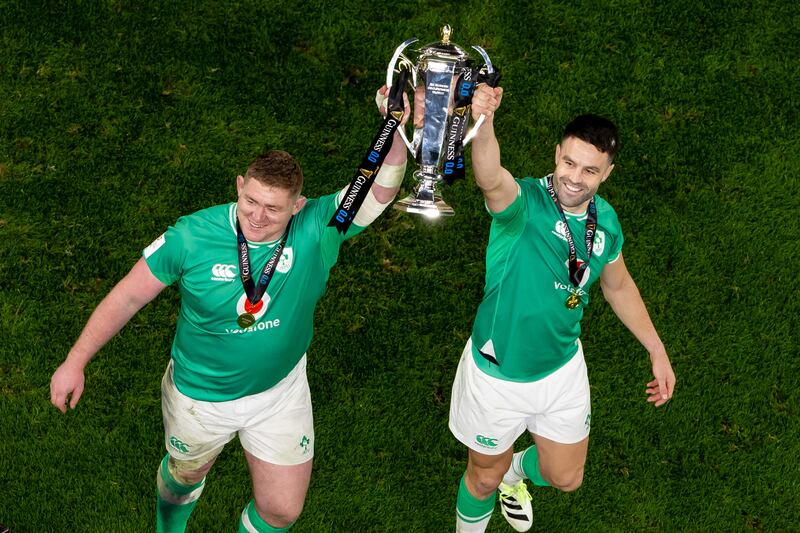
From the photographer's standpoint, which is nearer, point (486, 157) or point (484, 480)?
point (486, 157)

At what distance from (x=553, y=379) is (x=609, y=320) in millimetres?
1648

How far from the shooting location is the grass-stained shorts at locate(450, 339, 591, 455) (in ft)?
19.4

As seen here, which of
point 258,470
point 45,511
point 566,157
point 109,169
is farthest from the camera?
point 109,169

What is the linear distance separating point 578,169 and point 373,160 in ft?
3.55

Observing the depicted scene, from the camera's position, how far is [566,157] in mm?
5473

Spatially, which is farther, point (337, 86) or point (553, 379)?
point (337, 86)

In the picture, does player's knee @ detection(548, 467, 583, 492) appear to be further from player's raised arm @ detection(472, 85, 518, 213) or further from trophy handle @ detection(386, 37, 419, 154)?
trophy handle @ detection(386, 37, 419, 154)

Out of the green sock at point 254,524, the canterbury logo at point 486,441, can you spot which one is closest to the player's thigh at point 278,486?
the green sock at point 254,524

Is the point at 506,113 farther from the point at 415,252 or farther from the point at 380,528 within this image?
the point at 380,528

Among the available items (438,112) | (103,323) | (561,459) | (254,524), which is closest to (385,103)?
(438,112)

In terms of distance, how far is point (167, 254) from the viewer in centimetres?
538

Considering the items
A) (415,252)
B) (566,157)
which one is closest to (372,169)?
(566,157)

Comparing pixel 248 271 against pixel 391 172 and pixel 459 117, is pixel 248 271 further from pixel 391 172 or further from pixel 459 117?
pixel 459 117

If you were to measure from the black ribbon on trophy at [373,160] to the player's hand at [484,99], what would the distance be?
0.31 metres
